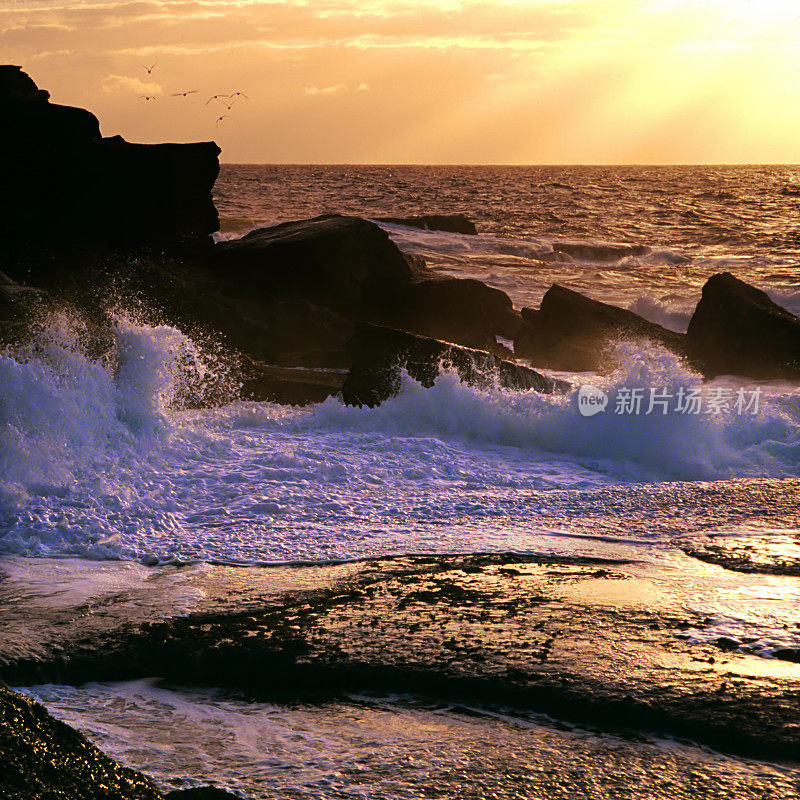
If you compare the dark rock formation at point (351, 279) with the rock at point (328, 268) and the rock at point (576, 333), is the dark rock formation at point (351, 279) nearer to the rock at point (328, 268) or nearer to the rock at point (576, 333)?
the rock at point (328, 268)

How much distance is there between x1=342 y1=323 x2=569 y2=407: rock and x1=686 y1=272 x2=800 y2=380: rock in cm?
504

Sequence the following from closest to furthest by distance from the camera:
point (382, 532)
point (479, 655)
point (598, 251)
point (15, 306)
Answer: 1. point (479, 655)
2. point (382, 532)
3. point (15, 306)
4. point (598, 251)

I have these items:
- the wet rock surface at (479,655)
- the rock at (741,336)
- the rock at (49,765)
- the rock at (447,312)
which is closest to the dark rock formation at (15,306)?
the wet rock surface at (479,655)

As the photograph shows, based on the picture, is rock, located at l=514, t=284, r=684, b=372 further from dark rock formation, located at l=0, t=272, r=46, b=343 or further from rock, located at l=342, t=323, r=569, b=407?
dark rock formation, located at l=0, t=272, r=46, b=343

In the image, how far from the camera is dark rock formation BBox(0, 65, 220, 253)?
1420cm

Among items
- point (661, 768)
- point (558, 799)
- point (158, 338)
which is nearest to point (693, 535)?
point (661, 768)

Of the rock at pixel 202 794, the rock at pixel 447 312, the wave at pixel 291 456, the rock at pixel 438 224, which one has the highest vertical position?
the rock at pixel 438 224

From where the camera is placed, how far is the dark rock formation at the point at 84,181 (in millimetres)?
14195

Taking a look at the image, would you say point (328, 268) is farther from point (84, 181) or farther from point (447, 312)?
point (84, 181)

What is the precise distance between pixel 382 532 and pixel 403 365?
3.76 meters

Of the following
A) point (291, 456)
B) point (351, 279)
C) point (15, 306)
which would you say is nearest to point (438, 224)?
point (351, 279)

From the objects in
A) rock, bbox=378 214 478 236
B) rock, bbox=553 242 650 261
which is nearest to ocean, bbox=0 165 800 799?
rock, bbox=553 242 650 261

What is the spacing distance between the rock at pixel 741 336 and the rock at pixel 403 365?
16.5 ft

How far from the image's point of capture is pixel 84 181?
14.7m
